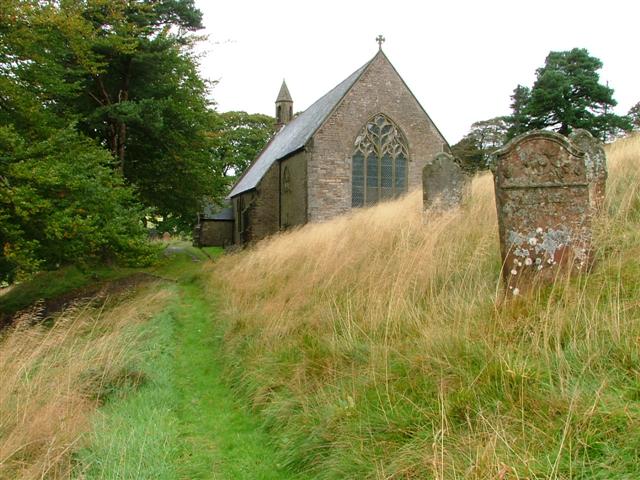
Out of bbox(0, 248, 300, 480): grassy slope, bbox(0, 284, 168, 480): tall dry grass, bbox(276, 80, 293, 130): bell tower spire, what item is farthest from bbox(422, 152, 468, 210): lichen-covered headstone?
bbox(276, 80, 293, 130): bell tower spire

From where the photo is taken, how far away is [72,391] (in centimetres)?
456


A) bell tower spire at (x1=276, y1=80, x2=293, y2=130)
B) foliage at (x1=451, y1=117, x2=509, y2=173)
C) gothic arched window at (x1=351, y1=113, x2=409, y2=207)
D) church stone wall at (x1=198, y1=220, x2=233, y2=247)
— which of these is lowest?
church stone wall at (x1=198, y1=220, x2=233, y2=247)

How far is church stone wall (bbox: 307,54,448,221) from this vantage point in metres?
21.9

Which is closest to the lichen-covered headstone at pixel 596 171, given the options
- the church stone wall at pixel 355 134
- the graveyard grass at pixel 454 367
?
the graveyard grass at pixel 454 367

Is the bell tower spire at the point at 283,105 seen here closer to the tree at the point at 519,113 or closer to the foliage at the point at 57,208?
the tree at the point at 519,113

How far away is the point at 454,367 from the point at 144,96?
17.2 m

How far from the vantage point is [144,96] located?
1733cm

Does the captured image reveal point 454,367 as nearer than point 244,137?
Yes

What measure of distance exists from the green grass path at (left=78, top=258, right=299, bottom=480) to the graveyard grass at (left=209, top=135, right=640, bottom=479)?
0.82ft

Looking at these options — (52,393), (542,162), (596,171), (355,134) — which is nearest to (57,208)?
(52,393)

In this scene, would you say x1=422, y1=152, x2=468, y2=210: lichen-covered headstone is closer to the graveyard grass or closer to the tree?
the graveyard grass

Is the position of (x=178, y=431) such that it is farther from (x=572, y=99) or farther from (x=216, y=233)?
(x=572, y=99)

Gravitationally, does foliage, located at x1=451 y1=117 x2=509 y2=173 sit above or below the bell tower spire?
below

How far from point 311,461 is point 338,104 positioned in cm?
2059
